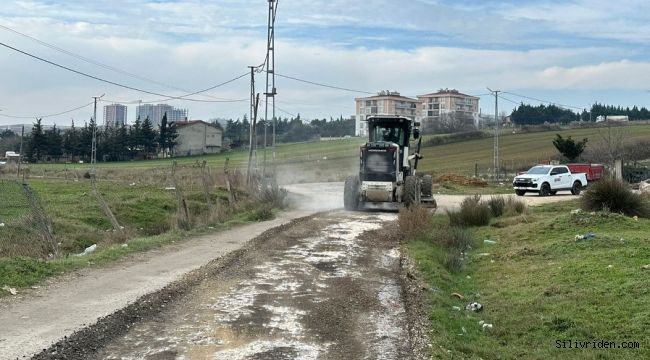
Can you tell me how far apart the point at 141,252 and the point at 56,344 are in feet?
23.1

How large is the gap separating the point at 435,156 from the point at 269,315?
2950 inches

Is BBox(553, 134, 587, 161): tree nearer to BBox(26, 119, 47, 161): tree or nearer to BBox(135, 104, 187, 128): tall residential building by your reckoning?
BBox(26, 119, 47, 161): tree

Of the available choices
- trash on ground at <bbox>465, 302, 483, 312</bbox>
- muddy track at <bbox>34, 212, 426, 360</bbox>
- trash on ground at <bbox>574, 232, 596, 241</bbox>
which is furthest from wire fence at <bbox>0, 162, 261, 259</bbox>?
trash on ground at <bbox>574, 232, 596, 241</bbox>

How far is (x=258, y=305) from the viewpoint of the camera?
9266 millimetres

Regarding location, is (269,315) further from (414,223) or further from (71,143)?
(71,143)

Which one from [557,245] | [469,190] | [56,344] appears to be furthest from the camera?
[469,190]

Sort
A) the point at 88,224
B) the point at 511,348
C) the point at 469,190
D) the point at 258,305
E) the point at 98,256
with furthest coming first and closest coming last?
the point at 469,190 < the point at 88,224 < the point at 98,256 < the point at 258,305 < the point at 511,348

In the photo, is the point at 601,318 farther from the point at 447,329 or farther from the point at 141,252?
the point at 141,252

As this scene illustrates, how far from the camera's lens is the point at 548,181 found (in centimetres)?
3838

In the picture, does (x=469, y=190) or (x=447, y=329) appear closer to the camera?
(x=447, y=329)

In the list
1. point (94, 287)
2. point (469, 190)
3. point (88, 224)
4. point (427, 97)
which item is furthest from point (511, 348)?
point (427, 97)

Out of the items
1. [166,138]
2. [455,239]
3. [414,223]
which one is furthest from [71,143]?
[455,239]

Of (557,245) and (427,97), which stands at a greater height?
(427,97)

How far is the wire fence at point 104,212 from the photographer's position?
52.5ft
